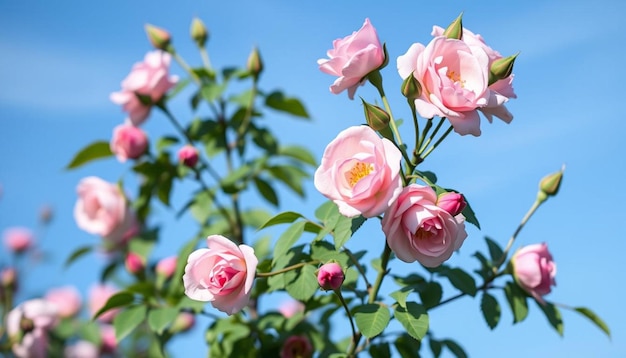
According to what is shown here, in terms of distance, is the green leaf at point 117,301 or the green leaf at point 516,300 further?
the green leaf at point 117,301

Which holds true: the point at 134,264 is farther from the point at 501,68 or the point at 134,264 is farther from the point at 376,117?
the point at 501,68

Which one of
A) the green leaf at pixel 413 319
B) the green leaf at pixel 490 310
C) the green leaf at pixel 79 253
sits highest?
the green leaf at pixel 79 253

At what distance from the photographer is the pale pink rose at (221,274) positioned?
1.23 meters

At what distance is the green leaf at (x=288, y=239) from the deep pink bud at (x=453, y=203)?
31 centimetres

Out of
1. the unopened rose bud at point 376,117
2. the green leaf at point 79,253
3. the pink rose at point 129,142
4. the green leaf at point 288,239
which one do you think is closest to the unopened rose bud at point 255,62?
the pink rose at point 129,142

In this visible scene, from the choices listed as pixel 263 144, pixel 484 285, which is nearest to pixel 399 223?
pixel 484 285

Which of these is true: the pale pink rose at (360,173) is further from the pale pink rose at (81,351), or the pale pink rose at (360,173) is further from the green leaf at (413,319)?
the pale pink rose at (81,351)

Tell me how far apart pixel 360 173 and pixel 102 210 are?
53.9 inches

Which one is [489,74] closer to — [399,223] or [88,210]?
[399,223]

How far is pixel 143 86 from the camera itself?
2.21 meters

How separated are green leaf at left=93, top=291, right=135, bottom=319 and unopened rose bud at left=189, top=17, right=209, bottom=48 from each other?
3.08 feet

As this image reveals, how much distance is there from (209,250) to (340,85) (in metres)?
0.37

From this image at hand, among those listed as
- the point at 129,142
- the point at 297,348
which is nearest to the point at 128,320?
the point at 297,348

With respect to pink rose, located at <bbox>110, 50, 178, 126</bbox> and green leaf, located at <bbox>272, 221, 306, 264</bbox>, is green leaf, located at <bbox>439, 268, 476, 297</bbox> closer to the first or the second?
green leaf, located at <bbox>272, 221, 306, 264</bbox>
